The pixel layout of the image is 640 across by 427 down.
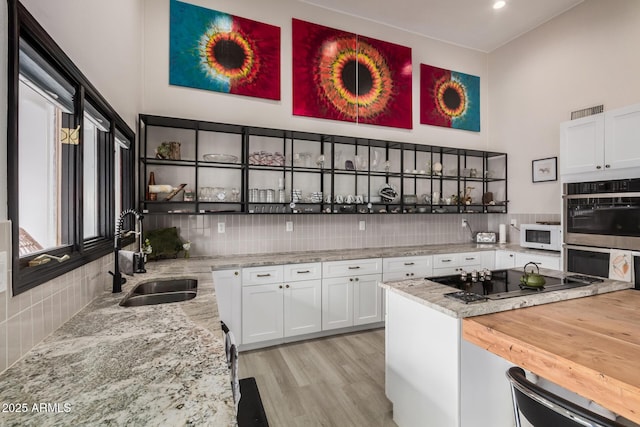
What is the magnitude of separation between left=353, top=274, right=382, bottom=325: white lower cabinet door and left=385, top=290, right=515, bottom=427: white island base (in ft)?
4.90

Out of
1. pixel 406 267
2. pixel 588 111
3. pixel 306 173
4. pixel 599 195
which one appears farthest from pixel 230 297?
pixel 588 111

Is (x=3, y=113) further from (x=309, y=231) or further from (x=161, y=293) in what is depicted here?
(x=309, y=231)

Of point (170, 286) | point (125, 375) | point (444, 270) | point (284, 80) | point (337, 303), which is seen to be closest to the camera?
point (125, 375)

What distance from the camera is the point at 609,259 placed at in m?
2.85

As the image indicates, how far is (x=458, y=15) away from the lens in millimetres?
3969

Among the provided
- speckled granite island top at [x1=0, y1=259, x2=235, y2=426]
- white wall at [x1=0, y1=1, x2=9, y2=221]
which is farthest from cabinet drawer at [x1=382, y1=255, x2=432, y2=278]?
white wall at [x1=0, y1=1, x2=9, y2=221]

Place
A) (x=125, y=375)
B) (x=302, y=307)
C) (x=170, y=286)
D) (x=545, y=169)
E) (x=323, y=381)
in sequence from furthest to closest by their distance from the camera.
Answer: (x=545, y=169), (x=302, y=307), (x=323, y=381), (x=170, y=286), (x=125, y=375)

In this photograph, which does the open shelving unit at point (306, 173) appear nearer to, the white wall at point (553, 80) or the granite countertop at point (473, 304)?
the white wall at point (553, 80)

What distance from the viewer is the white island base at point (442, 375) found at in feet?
4.83

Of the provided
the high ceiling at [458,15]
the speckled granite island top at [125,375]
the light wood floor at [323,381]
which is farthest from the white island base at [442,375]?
the high ceiling at [458,15]

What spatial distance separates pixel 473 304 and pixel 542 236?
9.45ft

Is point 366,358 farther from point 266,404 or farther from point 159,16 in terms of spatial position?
point 159,16

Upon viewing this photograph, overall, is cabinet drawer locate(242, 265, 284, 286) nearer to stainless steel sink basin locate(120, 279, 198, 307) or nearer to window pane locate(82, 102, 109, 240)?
stainless steel sink basin locate(120, 279, 198, 307)

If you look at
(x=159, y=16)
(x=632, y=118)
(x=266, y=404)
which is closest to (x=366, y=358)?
(x=266, y=404)
